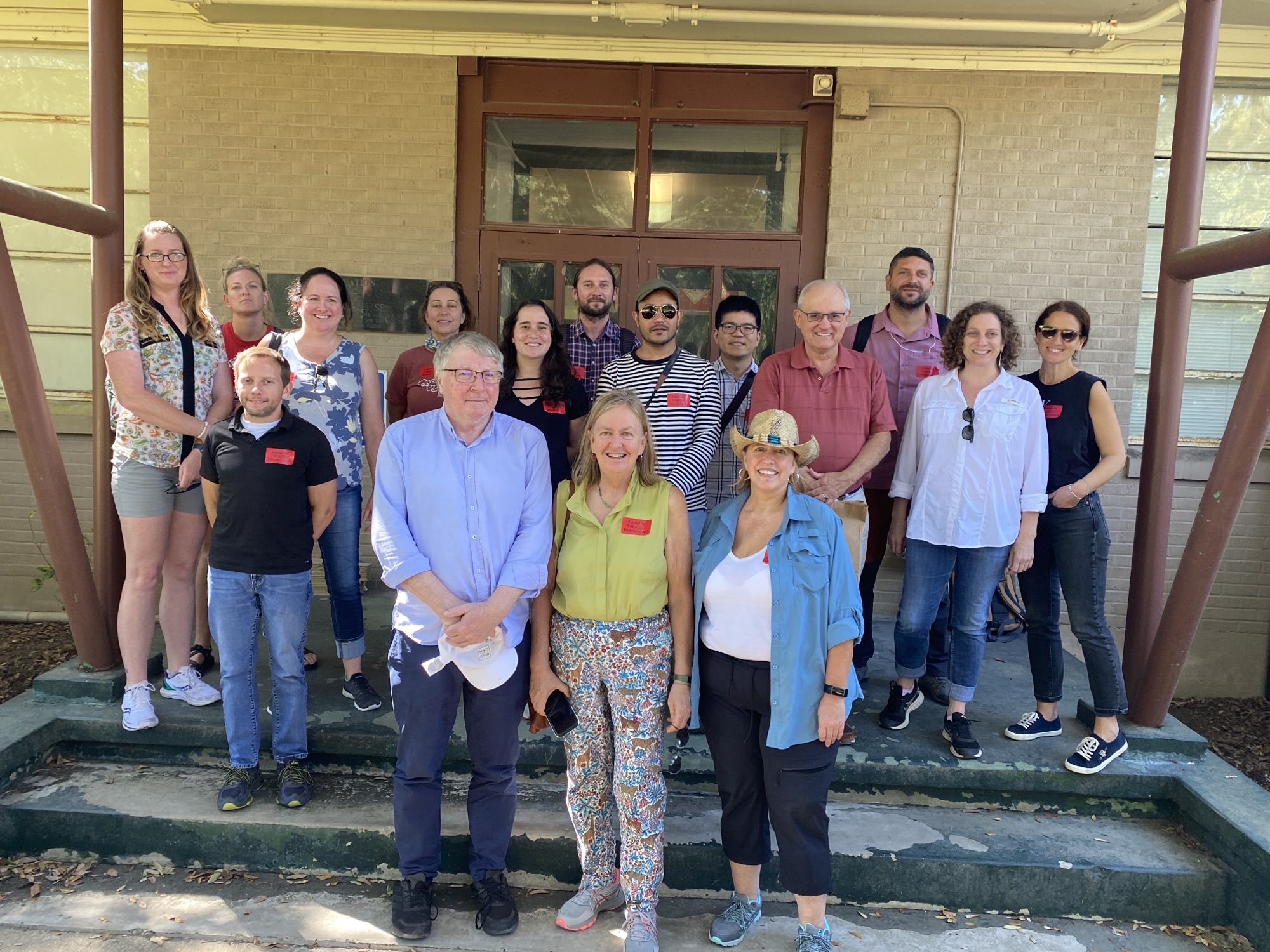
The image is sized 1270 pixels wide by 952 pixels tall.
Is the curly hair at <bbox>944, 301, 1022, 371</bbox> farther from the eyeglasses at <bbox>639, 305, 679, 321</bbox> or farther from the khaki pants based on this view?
the eyeglasses at <bbox>639, 305, 679, 321</bbox>

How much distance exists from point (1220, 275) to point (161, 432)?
6.58 m

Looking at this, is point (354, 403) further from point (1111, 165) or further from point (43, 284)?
point (1111, 165)

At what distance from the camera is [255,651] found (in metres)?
3.30

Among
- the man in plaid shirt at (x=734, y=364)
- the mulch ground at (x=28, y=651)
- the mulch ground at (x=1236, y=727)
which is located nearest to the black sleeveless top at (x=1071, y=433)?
the man in plaid shirt at (x=734, y=364)

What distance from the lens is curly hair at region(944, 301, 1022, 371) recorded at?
348 cm

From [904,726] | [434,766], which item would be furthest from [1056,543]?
[434,766]

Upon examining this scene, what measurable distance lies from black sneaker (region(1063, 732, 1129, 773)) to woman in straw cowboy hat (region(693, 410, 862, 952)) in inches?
56.5

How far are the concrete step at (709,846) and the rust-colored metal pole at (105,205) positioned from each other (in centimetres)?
96

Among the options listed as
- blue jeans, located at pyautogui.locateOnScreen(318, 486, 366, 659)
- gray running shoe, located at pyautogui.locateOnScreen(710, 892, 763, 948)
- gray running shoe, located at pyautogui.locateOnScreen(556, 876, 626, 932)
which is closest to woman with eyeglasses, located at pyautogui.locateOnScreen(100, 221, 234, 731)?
blue jeans, located at pyautogui.locateOnScreen(318, 486, 366, 659)

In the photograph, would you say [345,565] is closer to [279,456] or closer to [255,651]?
[255,651]

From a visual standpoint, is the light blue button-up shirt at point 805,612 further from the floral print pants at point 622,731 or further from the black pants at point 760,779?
the floral print pants at point 622,731

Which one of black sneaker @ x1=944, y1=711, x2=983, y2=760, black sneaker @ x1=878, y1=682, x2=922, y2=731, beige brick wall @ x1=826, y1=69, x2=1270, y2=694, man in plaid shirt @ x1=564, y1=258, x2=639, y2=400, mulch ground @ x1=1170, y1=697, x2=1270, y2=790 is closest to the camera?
black sneaker @ x1=944, y1=711, x2=983, y2=760

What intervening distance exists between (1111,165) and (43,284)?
7.28m

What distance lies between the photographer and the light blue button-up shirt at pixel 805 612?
259 centimetres
